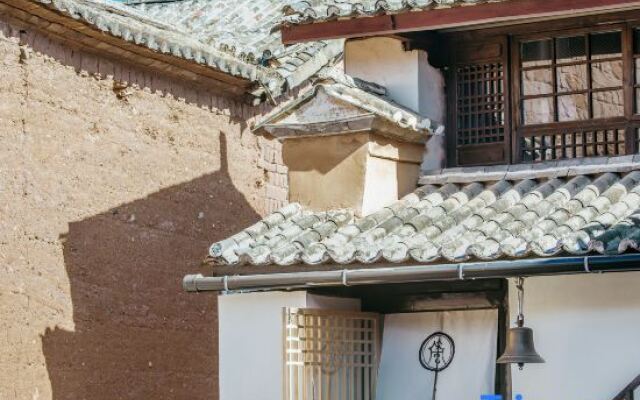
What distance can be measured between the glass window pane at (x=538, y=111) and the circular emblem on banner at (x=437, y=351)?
7.15 ft

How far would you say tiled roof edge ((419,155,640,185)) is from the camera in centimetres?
1230

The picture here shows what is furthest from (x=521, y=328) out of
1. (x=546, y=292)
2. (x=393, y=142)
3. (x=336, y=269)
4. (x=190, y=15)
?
(x=190, y=15)

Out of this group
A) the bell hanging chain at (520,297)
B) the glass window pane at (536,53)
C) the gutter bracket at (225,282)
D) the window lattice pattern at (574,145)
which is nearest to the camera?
the bell hanging chain at (520,297)

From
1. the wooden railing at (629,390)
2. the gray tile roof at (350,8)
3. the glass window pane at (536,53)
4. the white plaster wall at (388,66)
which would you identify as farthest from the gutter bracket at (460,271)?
the glass window pane at (536,53)

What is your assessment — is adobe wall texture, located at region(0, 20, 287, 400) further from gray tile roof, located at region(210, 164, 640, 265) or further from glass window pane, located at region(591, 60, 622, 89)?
glass window pane, located at region(591, 60, 622, 89)

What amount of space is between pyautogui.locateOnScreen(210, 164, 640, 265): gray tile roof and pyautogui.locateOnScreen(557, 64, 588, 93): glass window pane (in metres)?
1.01

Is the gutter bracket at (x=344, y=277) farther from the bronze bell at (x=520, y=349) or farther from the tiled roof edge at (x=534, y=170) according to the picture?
the tiled roof edge at (x=534, y=170)

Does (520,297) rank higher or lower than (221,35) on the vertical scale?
lower

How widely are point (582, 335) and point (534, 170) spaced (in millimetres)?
2058

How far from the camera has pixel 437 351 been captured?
12617 millimetres

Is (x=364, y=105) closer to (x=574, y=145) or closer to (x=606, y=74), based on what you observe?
(x=574, y=145)

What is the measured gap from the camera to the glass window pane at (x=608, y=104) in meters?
12.9

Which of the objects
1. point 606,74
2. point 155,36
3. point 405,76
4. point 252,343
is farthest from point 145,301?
point 606,74

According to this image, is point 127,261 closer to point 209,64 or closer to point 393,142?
point 209,64
